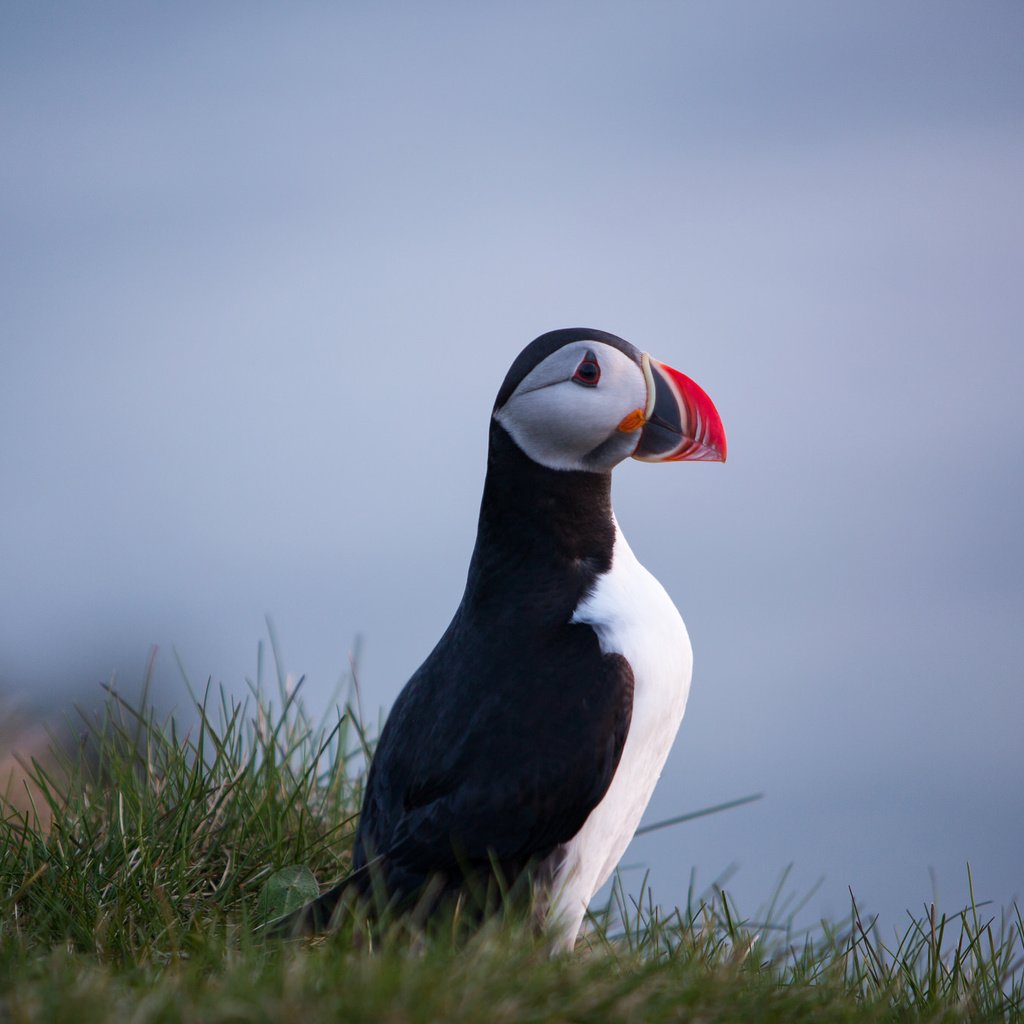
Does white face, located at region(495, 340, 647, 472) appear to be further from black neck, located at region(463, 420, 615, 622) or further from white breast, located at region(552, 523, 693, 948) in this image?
white breast, located at region(552, 523, 693, 948)

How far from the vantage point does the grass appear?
9.42 feet

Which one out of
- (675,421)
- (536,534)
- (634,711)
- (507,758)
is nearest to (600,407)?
(675,421)

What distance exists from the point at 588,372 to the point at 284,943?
2.04 m

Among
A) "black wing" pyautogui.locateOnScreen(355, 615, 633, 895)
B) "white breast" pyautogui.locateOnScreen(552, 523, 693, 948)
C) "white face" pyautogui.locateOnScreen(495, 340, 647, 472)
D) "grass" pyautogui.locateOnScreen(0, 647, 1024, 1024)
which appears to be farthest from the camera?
"white face" pyautogui.locateOnScreen(495, 340, 647, 472)

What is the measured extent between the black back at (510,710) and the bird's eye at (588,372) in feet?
0.44

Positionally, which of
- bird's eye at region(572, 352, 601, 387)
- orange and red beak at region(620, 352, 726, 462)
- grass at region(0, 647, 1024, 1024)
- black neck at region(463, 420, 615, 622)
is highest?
bird's eye at region(572, 352, 601, 387)

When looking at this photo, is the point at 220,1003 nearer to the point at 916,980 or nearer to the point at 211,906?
the point at 211,906

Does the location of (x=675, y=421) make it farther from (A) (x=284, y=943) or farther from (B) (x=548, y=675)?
(A) (x=284, y=943)

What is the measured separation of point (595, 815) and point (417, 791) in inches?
22.9

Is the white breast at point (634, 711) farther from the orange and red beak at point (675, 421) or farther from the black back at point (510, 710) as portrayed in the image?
the orange and red beak at point (675, 421)

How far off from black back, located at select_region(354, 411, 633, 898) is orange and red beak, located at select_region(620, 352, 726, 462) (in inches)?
9.3

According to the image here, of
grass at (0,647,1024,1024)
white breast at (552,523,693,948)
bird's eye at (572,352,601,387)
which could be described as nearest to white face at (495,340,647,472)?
bird's eye at (572,352,601,387)

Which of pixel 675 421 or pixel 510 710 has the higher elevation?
pixel 675 421

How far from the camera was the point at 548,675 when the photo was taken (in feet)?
13.6
